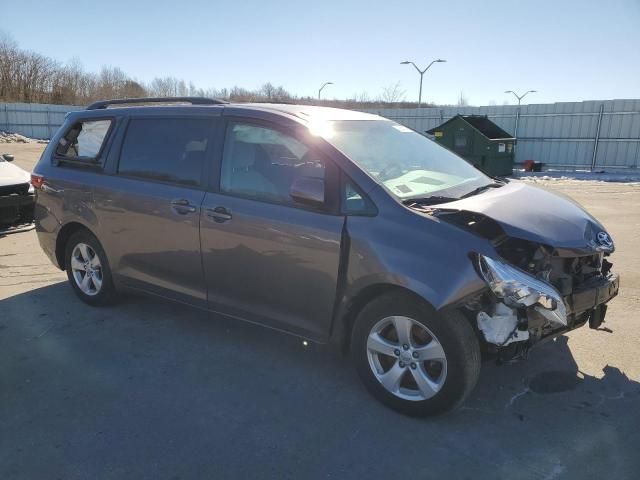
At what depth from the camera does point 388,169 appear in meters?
3.48

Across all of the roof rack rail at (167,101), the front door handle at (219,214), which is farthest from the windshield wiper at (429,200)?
the roof rack rail at (167,101)

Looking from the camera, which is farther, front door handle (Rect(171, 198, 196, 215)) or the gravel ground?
front door handle (Rect(171, 198, 196, 215))

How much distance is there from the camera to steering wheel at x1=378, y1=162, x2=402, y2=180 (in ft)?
10.9

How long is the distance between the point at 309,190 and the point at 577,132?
64.3 feet

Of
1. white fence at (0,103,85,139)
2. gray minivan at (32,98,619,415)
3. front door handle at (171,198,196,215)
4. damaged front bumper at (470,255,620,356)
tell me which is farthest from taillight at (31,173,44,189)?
white fence at (0,103,85,139)

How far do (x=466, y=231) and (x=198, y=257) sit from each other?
6.44 ft

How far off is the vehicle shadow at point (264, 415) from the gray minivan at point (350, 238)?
325mm

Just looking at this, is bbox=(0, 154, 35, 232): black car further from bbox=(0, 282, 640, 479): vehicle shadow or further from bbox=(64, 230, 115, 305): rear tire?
bbox=(0, 282, 640, 479): vehicle shadow

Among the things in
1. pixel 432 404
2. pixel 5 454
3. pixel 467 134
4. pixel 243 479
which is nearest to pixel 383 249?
pixel 432 404

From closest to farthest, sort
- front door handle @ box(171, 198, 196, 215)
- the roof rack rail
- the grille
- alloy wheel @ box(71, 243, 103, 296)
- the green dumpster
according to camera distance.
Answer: front door handle @ box(171, 198, 196, 215) → the roof rack rail → alloy wheel @ box(71, 243, 103, 296) → the grille → the green dumpster

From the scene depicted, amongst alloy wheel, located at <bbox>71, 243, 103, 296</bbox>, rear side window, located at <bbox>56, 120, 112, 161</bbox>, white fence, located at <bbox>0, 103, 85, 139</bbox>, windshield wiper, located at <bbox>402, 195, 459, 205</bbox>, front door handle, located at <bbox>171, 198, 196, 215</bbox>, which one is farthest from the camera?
white fence, located at <bbox>0, 103, 85, 139</bbox>

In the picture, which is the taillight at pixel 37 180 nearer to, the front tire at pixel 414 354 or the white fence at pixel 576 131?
the front tire at pixel 414 354

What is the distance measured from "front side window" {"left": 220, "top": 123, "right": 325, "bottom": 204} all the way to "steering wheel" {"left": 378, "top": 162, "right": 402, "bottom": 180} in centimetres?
38

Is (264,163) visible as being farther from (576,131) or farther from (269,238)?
(576,131)
